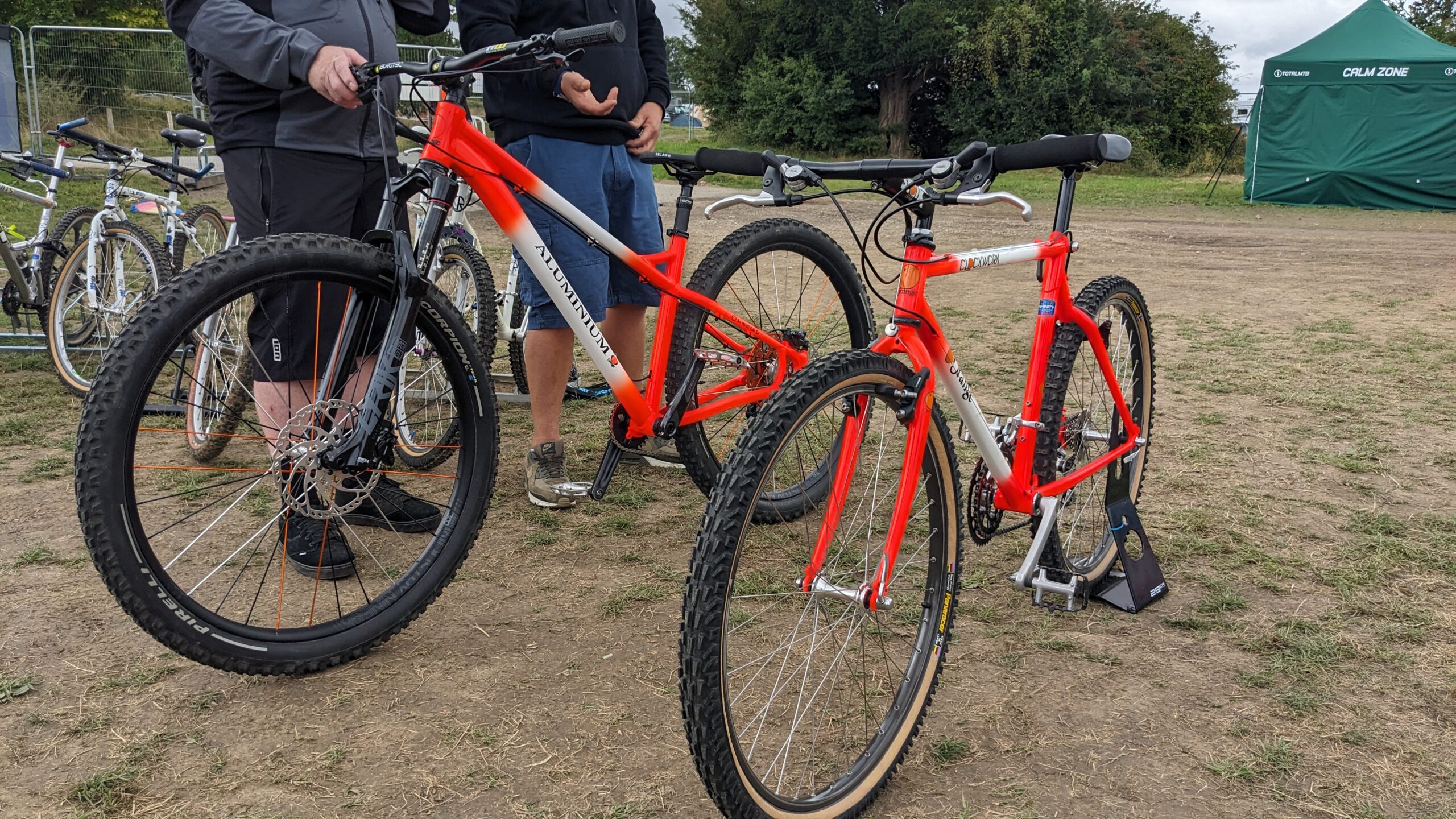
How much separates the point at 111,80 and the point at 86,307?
1413cm

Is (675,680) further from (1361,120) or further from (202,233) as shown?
(1361,120)

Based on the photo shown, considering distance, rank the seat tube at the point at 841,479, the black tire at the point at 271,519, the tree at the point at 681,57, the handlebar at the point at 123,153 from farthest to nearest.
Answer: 1. the tree at the point at 681,57
2. the handlebar at the point at 123,153
3. the black tire at the point at 271,519
4. the seat tube at the point at 841,479

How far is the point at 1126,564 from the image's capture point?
2920mm

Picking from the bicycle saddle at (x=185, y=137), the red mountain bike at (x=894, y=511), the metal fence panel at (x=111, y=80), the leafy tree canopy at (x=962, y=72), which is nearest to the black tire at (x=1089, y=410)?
the red mountain bike at (x=894, y=511)

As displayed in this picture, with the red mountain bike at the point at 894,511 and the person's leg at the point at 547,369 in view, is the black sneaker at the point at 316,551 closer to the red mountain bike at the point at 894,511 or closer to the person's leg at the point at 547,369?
the person's leg at the point at 547,369

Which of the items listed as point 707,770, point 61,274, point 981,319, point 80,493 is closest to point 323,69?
point 80,493

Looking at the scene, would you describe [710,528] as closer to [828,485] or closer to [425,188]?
[828,485]

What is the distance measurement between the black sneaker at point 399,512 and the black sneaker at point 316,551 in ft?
0.68

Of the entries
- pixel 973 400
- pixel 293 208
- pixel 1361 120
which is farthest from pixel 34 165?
pixel 1361 120

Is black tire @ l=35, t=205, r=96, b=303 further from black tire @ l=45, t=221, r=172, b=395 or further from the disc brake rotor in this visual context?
the disc brake rotor

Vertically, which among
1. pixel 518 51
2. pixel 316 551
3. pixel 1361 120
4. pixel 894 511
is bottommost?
pixel 316 551

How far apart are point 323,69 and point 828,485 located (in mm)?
1576

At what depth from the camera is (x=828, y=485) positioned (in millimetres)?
2074

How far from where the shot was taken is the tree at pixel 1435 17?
3775 cm
